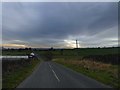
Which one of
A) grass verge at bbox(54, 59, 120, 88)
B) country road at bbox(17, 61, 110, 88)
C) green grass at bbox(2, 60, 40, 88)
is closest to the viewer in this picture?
country road at bbox(17, 61, 110, 88)

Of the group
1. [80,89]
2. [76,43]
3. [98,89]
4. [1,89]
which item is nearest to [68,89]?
[80,89]

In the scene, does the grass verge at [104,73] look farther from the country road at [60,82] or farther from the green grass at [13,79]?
the green grass at [13,79]

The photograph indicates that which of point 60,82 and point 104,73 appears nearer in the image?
point 60,82

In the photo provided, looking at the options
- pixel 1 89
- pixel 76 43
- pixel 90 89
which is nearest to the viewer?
pixel 90 89

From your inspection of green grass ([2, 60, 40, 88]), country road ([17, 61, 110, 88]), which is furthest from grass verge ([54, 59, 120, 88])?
green grass ([2, 60, 40, 88])

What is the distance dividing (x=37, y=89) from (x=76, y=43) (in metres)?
85.9

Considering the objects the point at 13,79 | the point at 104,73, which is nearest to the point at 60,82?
the point at 13,79

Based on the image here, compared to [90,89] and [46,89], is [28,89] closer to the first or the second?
[46,89]

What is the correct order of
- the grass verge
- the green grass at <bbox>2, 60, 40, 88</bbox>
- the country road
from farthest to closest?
the grass verge < the green grass at <bbox>2, 60, 40, 88</bbox> < the country road

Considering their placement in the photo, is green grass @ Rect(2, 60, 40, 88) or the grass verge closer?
green grass @ Rect(2, 60, 40, 88)

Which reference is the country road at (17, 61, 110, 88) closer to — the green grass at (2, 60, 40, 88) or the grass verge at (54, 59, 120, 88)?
the green grass at (2, 60, 40, 88)

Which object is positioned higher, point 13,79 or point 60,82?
point 60,82

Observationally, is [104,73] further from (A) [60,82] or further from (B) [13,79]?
(B) [13,79]

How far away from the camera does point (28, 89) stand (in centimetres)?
1469
